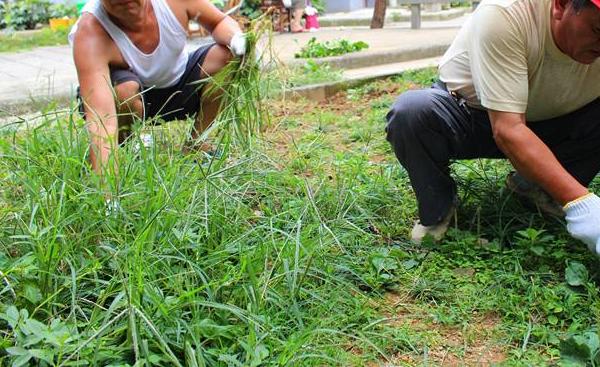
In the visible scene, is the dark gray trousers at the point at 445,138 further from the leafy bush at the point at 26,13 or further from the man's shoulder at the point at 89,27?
the leafy bush at the point at 26,13

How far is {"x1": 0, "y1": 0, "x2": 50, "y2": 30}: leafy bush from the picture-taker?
9648mm

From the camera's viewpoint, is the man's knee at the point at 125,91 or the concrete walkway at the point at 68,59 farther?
the concrete walkway at the point at 68,59

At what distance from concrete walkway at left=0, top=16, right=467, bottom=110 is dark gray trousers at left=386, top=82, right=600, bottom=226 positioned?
2.26m

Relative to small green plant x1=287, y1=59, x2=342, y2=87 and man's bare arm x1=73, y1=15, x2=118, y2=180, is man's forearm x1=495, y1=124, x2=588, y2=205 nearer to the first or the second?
man's bare arm x1=73, y1=15, x2=118, y2=180

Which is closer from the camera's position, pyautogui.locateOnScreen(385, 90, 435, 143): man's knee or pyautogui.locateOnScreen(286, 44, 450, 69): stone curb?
pyautogui.locateOnScreen(385, 90, 435, 143): man's knee

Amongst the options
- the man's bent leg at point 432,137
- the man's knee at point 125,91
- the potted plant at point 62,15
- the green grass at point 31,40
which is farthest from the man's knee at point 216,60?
the potted plant at point 62,15

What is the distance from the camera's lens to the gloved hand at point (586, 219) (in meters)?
1.68

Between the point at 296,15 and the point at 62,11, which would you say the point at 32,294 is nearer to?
the point at 296,15

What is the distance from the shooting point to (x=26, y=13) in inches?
388

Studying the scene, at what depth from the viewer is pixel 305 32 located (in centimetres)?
959

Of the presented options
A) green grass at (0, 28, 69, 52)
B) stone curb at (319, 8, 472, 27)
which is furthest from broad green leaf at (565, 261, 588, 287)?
stone curb at (319, 8, 472, 27)

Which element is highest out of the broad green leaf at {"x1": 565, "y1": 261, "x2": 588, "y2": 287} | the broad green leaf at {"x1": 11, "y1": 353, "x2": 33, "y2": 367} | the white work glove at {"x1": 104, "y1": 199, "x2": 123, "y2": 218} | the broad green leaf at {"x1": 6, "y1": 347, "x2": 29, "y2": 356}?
the white work glove at {"x1": 104, "y1": 199, "x2": 123, "y2": 218}

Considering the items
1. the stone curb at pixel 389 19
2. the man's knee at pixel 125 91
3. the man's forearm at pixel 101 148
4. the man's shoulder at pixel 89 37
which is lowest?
the stone curb at pixel 389 19

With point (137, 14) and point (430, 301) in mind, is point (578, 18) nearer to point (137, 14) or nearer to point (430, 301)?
point (430, 301)
